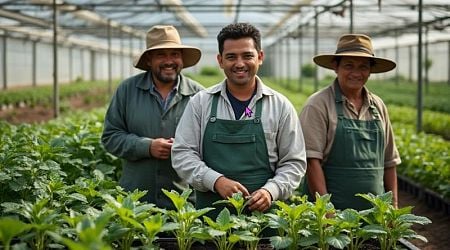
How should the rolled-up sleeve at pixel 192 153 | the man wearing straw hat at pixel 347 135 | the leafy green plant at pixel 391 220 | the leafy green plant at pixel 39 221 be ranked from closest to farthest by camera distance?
the leafy green plant at pixel 39 221
the leafy green plant at pixel 391 220
the rolled-up sleeve at pixel 192 153
the man wearing straw hat at pixel 347 135

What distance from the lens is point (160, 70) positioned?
3.60m

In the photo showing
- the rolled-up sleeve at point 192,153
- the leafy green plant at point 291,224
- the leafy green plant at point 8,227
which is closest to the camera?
the leafy green plant at point 8,227

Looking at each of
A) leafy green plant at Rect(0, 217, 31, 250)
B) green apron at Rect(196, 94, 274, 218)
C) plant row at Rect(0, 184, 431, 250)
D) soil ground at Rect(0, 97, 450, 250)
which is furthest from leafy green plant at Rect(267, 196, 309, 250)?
soil ground at Rect(0, 97, 450, 250)

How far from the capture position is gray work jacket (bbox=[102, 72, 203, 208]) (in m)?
3.65

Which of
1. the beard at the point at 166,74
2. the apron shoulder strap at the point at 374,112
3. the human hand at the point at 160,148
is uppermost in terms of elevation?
the beard at the point at 166,74

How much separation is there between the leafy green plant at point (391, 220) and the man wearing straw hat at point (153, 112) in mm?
1370

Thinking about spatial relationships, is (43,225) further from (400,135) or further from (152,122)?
(400,135)

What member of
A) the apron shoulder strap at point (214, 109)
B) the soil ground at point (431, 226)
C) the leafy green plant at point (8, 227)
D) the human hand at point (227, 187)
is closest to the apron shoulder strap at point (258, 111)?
the apron shoulder strap at point (214, 109)

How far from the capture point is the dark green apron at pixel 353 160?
3.38 metres

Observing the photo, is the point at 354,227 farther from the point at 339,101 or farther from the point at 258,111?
the point at 339,101

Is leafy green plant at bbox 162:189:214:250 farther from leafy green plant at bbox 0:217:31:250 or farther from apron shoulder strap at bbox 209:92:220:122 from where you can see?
leafy green plant at bbox 0:217:31:250

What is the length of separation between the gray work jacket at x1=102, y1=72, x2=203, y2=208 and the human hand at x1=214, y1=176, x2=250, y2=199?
Answer: 2.82 ft

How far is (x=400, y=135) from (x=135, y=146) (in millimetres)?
5648

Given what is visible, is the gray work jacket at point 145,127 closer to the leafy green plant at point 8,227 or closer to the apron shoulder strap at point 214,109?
the apron shoulder strap at point 214,109
